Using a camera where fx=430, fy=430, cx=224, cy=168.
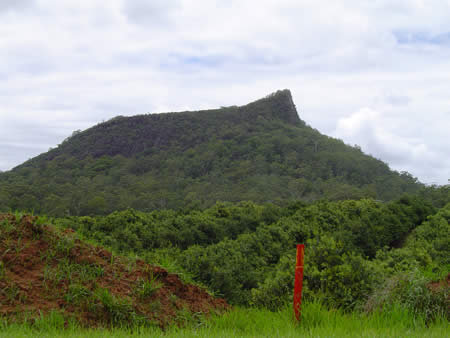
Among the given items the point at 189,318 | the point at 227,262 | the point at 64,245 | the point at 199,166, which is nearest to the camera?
the point at 189,318

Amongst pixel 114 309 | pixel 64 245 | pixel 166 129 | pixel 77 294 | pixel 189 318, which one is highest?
pixel 166 129

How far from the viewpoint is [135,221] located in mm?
17250

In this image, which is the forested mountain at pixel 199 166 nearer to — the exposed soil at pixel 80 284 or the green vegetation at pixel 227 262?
the green vegetation at pixel 227 262

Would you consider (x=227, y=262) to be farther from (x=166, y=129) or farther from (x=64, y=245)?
(x=166, y=129)

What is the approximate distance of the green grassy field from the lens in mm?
4508

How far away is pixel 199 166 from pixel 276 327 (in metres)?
52.5

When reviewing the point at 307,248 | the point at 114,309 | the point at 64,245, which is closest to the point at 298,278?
the point at 114,309

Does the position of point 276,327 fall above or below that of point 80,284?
below

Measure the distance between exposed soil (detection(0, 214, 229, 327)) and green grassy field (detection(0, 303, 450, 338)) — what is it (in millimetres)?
266

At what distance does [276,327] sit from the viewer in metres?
4.96

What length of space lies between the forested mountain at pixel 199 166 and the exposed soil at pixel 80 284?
2545 centimetres

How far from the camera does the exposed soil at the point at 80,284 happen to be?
516 cm

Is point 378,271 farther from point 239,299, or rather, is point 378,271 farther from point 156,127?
point 156,127

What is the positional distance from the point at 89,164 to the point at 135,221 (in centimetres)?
4382
